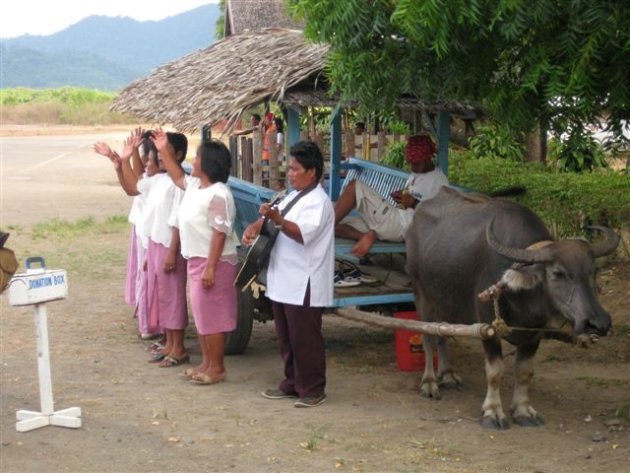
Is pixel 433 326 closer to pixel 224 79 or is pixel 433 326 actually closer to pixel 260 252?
pixel 260 252

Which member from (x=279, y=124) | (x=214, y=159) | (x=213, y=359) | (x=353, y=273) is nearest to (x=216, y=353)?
(x=213, y=359)

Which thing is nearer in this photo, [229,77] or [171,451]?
[171,451]

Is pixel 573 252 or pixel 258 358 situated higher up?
pixel 573 252

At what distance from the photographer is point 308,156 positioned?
726 cm

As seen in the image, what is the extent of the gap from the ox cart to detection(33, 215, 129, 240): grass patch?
7.31 m

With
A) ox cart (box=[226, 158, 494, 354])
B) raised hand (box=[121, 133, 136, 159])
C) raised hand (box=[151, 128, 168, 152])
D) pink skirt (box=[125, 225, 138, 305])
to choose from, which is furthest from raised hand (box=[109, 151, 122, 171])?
ox cart (box=[226, 158, 494, 354])

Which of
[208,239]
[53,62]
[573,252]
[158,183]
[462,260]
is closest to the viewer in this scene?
[573,252]

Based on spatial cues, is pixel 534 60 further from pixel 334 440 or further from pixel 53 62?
pixel 53 62

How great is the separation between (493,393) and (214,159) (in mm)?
2627

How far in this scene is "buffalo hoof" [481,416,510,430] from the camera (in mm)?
6832

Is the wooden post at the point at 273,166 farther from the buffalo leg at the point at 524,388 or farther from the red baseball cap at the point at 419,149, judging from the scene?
the buffalo leg at the point at 524,388

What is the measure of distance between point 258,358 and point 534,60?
4.17 m

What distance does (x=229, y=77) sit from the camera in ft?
29.3

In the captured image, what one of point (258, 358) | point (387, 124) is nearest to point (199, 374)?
point (258, 358)
